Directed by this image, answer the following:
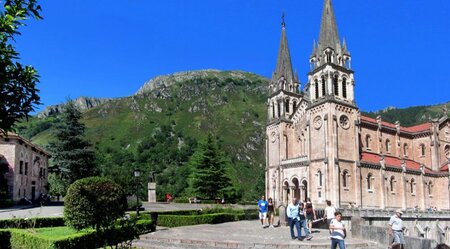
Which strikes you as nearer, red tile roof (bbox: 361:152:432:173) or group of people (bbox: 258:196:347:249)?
group of people (bbox: 258:196:347:249)

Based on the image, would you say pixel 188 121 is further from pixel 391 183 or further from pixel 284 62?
pixel 391 183

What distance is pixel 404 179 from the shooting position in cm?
4925

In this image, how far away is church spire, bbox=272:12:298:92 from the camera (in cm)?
5525

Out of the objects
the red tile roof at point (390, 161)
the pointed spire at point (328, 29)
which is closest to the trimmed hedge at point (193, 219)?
the red tile roof at point (390, 161)

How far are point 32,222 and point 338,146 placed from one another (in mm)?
31877

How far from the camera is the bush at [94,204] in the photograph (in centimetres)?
1469

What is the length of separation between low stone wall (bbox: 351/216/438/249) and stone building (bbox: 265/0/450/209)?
23181mm

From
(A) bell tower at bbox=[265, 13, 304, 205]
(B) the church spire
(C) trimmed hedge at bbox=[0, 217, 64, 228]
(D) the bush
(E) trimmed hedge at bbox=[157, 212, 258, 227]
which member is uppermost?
(B) the church spire

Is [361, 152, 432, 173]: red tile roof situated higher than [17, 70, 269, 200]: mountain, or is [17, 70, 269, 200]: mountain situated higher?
[17, 70, 269, 200]: mountain

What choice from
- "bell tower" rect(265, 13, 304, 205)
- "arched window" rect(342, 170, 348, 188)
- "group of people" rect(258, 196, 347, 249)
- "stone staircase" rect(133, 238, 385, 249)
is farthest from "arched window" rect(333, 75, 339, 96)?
"stone staircase" rect(133, 238, 385, 249)

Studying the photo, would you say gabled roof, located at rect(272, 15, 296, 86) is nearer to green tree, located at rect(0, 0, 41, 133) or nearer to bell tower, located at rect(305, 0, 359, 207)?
bell tower, located at rect(305, 0, 359, 207)

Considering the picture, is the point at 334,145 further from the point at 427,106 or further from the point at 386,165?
the point at 427,106

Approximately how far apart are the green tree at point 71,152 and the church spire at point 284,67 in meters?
26.1

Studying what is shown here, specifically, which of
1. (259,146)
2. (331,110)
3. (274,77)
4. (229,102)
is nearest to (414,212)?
(331,110)
